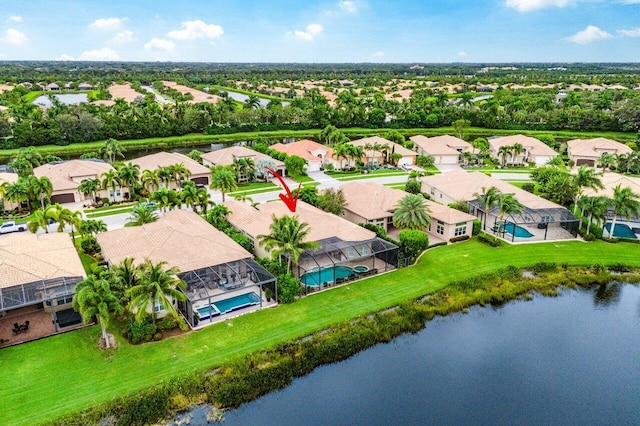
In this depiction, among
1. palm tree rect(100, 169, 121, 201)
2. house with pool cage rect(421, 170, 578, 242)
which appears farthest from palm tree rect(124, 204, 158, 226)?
house with pool cage rect(421, 170, 578, 242)

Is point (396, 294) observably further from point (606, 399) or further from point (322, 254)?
point (606, 399)

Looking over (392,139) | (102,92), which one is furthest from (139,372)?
(102,92)

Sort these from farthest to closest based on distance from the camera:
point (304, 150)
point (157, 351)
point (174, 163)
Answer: point (304, 150) < point (174, 163) < point (157, 351)

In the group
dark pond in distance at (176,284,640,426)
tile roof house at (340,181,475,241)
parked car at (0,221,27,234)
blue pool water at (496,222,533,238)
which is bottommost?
dark pond in distance at (176,284,640,426)

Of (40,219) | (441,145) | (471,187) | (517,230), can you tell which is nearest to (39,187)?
(40,219)

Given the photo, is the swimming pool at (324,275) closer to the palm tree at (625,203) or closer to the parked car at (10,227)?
the palm tree at (625,203)

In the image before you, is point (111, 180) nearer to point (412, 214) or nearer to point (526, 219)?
point (412, 214)

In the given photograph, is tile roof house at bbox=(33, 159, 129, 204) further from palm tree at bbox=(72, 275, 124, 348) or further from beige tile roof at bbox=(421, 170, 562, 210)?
beige tile roof at bbox=(421, 170, 562, 210)
